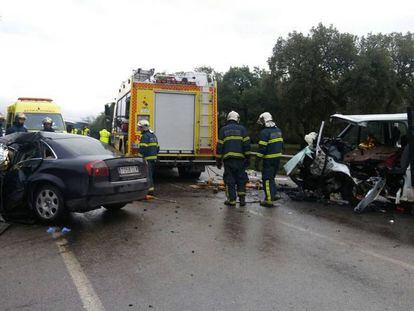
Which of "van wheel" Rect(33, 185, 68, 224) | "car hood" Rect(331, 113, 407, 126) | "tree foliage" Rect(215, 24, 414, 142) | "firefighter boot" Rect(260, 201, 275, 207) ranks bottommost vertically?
"firefighter boot" Rect(260, 201, 275, 207)

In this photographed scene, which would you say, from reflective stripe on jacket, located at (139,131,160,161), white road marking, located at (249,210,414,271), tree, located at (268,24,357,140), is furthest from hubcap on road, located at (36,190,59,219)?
tree, located at (268,24,357,140)

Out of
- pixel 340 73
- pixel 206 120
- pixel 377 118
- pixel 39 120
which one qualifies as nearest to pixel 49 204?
pixel 377 118

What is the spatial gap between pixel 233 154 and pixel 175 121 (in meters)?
4.07

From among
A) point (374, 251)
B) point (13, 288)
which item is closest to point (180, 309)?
point (13, 288)

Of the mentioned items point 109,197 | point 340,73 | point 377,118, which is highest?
point 340,73

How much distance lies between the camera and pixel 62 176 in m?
6.80

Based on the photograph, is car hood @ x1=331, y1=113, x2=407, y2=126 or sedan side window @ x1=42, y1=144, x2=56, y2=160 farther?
car hood @ x1=331, y1=113, x2=407, y2=126

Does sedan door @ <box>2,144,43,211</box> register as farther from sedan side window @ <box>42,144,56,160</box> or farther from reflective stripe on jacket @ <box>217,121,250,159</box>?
reflective stripe on jacket @ <box>217,121,250,159</box>

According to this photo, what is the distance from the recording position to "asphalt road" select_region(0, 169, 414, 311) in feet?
13.4

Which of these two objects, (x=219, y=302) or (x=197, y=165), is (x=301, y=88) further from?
(x=219, y=302)

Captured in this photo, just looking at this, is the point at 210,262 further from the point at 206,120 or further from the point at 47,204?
the point at 206,120

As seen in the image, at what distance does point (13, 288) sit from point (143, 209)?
13.6ft

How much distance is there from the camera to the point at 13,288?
4332 millimetres

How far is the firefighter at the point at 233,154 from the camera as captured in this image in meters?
8.84
